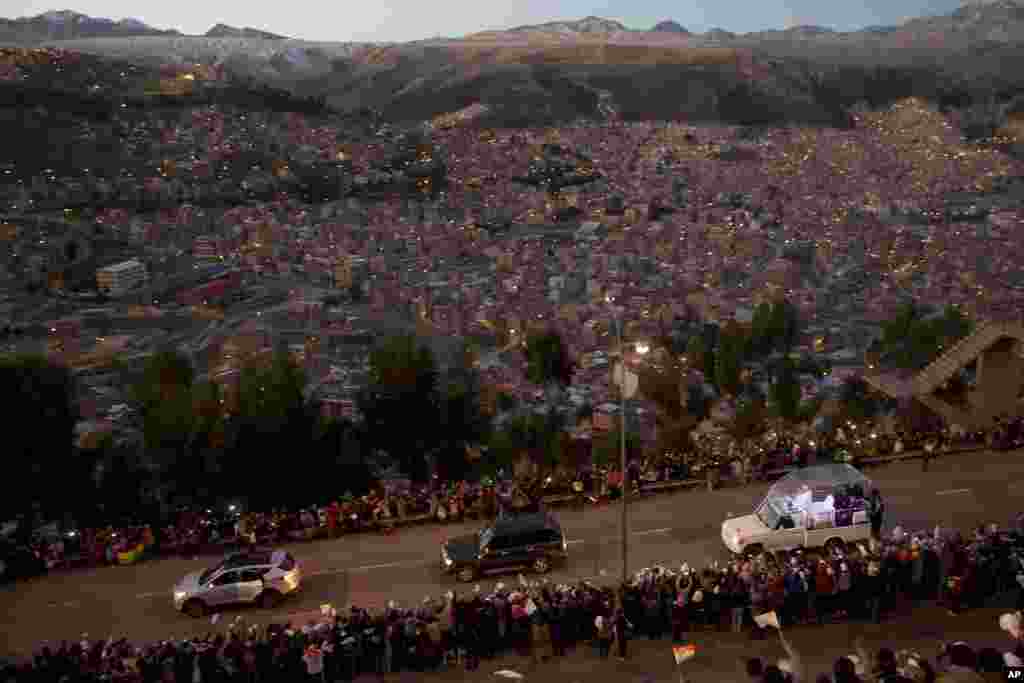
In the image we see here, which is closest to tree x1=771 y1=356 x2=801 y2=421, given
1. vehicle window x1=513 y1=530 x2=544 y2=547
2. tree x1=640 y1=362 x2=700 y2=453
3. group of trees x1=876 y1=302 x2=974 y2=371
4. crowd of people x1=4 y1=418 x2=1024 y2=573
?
tree x1=640 y1=362 x2=700 y2=453

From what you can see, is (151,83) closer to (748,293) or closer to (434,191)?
(434,191)

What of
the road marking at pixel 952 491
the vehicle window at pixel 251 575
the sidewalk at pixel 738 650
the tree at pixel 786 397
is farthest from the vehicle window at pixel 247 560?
the tree at pixel 786 397

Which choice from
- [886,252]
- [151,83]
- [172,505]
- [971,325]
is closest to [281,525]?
[172,505]

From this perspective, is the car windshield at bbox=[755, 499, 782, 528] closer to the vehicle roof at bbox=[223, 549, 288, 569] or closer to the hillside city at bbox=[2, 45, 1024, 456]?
the vehicle roof at bbox=[223, 549, 288, 569]

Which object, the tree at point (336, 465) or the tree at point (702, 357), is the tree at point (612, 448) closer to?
the tree at point (702, 357)

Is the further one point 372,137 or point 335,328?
point 372,137

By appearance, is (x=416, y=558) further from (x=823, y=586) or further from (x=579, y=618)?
(x=823, y=586)
